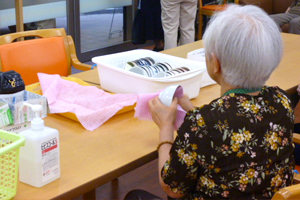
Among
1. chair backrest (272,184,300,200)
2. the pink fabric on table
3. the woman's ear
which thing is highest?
the woman's ear

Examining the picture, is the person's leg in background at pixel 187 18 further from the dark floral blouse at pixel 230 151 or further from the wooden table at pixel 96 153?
the dark floral blouse at pixel 230 151

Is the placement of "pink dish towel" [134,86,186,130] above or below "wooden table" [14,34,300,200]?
above

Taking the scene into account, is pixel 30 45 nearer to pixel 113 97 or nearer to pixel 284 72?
pixel 113 97

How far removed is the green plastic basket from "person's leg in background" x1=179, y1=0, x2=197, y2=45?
3.37m

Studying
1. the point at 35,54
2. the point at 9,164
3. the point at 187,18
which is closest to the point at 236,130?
the point at 9,164

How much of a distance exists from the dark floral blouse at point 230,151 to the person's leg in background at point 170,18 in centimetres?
306

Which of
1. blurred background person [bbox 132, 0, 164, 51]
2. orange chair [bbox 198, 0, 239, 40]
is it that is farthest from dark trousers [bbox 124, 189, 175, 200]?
orange chair [bbox 198, 0, 239, 40]

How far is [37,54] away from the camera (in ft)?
7.20

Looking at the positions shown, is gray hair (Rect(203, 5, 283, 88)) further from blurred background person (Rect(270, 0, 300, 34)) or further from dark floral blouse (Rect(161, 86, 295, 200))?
blurred background person (Rect(270, 0, 300, 34))

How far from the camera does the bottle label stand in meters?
1.02

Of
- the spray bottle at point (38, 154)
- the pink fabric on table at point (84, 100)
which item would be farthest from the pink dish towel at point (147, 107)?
the spray bottle at point (38, 154)

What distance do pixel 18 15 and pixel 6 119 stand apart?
269cm

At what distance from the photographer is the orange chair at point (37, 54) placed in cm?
205

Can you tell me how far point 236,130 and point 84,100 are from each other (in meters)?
0.64
